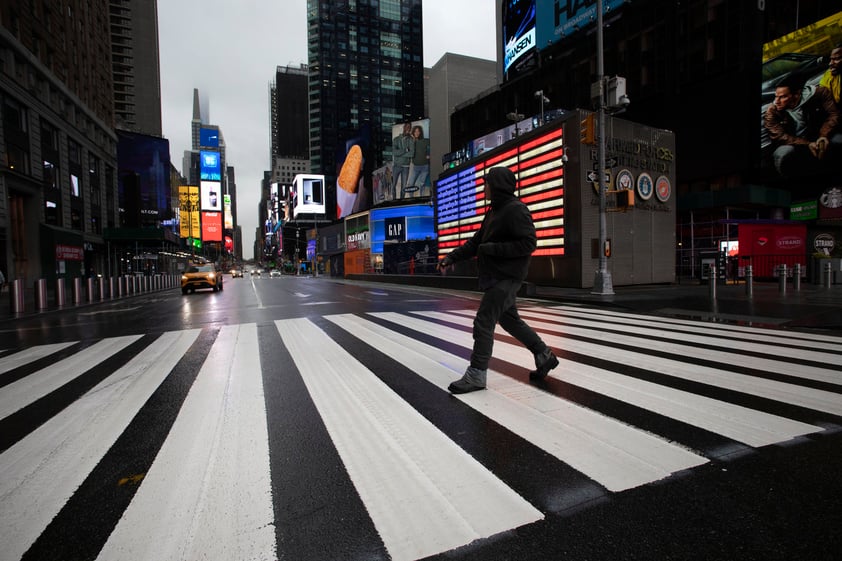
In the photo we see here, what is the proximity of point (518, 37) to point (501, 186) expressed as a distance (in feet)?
169

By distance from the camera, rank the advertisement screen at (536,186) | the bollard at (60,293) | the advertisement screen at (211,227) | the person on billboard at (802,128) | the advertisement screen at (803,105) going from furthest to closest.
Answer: the advertisement screen at (211,227) → the person on billboard at (802,128) → the advertisement screen at (803,105) → the advertisement screen at (536,186) → the bollard at (60,293)

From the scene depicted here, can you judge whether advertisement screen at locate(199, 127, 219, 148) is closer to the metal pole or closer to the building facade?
the building facade

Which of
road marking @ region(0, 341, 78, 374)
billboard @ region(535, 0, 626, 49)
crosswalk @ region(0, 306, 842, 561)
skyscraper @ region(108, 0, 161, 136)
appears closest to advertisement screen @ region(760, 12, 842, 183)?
billboard @ region(535, 0, 626, 49)

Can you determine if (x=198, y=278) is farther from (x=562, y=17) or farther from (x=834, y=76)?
(x=562, y=17)

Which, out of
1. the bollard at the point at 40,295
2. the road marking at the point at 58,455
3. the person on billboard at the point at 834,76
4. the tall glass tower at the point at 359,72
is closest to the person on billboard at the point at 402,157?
the person on billboard at the point at 834,76

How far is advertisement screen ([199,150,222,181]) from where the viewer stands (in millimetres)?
115625

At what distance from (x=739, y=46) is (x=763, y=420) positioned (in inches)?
1372

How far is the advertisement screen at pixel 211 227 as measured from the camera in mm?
107688

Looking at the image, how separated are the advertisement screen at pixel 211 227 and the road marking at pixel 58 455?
116 metres

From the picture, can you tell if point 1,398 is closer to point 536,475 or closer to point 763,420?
point 536,475

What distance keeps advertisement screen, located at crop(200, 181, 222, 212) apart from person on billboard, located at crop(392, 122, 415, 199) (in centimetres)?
7741

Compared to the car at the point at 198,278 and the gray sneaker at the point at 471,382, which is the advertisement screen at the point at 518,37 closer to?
the car at the point at 198,278

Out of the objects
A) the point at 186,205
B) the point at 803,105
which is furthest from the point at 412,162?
the point at 186,205

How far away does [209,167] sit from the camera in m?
117
